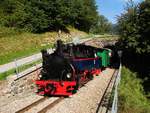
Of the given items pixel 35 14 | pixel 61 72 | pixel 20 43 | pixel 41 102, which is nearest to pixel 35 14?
pixel 35 14

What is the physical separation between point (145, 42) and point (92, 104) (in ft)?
60.4

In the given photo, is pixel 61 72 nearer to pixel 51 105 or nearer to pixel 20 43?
pixel 51 105

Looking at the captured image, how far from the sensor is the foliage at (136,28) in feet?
112

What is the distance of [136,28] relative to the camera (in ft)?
117

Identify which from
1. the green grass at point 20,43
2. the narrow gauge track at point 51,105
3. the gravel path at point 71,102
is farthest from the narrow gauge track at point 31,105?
the green grass at point 20,43

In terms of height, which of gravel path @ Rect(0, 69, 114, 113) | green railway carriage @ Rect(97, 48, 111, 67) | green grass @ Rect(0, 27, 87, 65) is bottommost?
gravel path @ Rect(0, 69, 114, 113)

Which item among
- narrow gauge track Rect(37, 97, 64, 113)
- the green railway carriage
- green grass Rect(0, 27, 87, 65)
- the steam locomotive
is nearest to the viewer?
narrow gauge track Rect(37, 97, 64, 113)

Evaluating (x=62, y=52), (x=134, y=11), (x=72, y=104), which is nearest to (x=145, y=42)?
(x=134, y=11)

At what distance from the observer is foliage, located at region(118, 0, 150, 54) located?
34031 mm

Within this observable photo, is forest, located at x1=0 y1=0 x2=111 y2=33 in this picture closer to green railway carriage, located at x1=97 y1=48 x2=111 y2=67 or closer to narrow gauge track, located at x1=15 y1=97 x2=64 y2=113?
green railway carriage, located at x1=97 y1=48 x2=111 y2=67

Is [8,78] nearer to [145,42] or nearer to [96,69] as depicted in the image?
[96,69]

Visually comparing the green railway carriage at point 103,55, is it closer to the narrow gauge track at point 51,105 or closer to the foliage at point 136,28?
the foliage at point 136,28

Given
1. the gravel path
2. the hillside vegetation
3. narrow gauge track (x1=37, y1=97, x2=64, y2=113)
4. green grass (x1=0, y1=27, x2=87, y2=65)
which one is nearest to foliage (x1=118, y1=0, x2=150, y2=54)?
the hillside vegetation

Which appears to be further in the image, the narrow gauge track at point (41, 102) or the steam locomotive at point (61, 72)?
the steam locomotive at point (61, 72)
